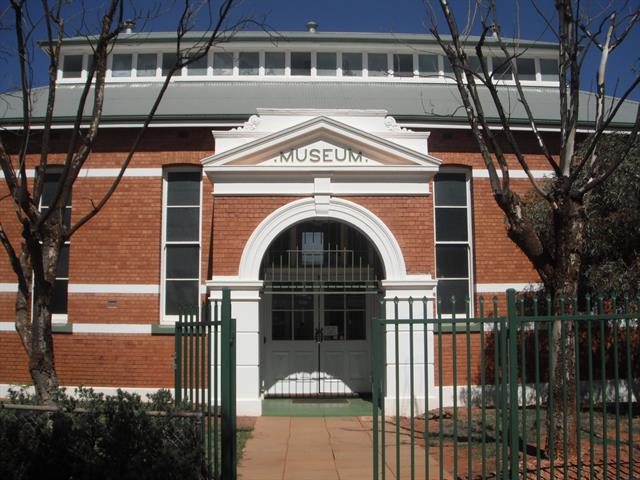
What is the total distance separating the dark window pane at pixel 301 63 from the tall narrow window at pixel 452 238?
5.09m

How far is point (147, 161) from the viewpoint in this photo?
12.7 m

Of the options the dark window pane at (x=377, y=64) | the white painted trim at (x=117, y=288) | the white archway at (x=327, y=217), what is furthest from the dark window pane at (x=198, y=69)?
the white archway at (x=327, y=217)

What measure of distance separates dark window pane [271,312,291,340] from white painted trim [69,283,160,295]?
2.38 meters

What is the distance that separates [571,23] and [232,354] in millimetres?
5984

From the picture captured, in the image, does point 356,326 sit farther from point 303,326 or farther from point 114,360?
point 114,360

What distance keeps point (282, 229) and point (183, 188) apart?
3189 millimetres

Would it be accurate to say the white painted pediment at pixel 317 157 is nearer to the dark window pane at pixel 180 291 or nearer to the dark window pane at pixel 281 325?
the dark window pane at pixel 180 291

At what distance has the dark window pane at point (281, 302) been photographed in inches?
490

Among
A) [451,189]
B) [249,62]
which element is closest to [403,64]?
[249,62]

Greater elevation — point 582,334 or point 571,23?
point 571,23

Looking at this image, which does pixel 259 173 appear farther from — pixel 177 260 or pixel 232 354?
pixel 232 354

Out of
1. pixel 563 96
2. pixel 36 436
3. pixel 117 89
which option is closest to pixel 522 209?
pixel 563 96

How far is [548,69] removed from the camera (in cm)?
1619

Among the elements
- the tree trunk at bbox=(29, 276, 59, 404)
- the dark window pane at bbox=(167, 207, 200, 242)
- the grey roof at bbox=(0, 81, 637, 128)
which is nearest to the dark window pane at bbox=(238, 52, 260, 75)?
the grey roof at bbox=(0, 81, 637, 128)
